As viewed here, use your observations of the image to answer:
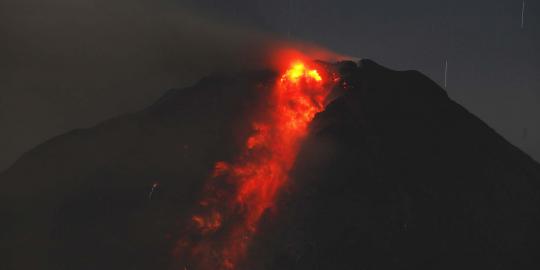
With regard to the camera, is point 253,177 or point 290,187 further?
point 253,177

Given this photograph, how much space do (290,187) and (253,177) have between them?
3.25m

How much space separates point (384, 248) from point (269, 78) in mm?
19896

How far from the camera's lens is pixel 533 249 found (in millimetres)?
30484

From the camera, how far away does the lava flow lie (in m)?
29.1

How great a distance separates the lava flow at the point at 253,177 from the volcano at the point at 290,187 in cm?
11

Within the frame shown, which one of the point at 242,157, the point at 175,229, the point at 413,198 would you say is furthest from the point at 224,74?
the point at 413,198

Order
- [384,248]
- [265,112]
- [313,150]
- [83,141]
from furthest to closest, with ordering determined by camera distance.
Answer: [83,141] < [265,112] < [313,150] < [384,248]

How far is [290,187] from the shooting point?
3145 cm

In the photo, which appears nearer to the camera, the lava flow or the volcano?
the volcano

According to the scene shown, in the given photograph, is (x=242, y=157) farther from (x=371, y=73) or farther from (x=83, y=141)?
(x=83, y=141)

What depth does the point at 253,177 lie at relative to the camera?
3341cm

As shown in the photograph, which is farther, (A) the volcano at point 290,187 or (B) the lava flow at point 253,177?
(B) the lava flow at point 253,177

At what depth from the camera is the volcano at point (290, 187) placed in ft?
93.8

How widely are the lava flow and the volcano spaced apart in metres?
0.11
